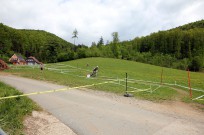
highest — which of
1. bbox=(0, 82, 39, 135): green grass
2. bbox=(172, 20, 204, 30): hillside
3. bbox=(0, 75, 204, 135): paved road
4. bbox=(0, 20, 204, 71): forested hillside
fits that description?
bbox=(172, 20, 204, 30): hillside

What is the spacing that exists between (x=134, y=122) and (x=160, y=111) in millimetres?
2281

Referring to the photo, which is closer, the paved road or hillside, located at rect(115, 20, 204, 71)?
the paved road

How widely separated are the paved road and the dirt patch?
1.07 ft

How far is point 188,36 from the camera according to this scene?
8756 centimetres

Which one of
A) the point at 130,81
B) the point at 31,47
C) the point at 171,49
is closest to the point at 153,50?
the point at 171,49

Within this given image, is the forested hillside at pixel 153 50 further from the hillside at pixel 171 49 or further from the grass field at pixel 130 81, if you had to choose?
the grass field at pixel 130 81

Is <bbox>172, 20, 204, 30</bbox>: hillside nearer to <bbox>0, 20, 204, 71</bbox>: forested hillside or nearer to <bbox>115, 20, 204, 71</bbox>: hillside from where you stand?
<bbox>0, 20, 204, 71</bbox>: forested hillside

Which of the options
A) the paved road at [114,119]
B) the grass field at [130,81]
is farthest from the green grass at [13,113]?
the grass field at [130,81]

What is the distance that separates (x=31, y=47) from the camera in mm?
116375

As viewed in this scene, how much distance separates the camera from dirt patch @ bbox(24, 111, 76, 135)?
632cm

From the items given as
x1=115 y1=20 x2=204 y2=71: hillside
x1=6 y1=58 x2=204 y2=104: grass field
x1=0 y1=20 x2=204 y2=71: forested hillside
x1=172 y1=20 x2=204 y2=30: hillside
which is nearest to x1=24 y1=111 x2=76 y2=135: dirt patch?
x1=6 y1=58 x2=204 y2=104: grass field

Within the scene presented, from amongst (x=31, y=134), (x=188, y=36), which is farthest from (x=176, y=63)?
(x=31, y=134)

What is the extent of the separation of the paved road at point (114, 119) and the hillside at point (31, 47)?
78.7 meters

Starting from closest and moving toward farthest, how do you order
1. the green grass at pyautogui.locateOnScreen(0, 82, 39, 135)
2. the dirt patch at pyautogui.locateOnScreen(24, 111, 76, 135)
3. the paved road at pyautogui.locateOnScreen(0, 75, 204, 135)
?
the green grass at pyautogui.locateOnScreen(0, 82, 39, 135) < the dirt patch at pyautogui.locateOnScreen(24, 111, 76, 135) < the paved road at pyautogui.locateOnScreen(0, 75, 204, 135)
